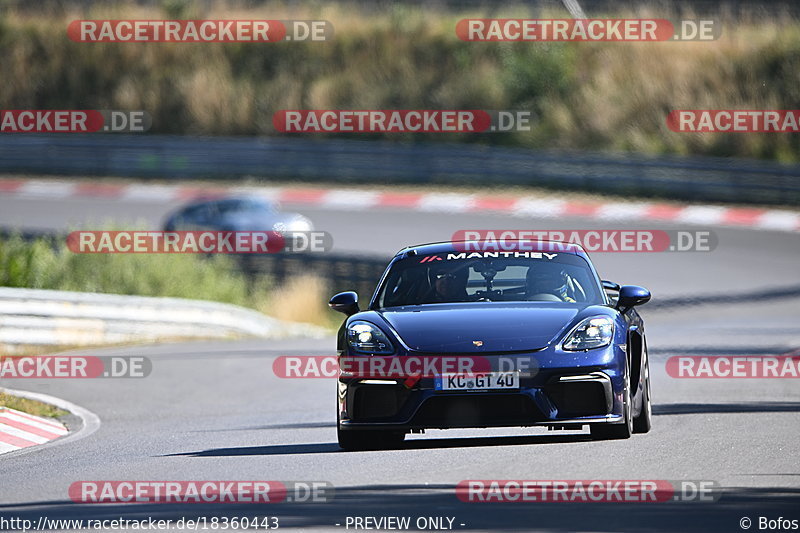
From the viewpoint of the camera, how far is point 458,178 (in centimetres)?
3941

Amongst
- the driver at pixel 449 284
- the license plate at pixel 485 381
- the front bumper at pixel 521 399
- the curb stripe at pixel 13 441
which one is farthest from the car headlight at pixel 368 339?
the curb stripe at pixel 13 441

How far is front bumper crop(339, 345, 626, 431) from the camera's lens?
907 cm

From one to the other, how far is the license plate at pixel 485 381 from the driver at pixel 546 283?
1237mm

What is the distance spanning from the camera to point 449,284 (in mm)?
10445

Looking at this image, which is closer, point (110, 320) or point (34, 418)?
point (34, 418)

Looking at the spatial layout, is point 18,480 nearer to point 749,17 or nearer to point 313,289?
point 313,289

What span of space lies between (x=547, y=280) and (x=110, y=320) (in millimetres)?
11723

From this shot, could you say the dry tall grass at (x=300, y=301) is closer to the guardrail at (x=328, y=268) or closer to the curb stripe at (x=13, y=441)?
the guardrail at (x=328, y=268)

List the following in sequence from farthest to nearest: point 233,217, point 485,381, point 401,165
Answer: point 401,165, point 233,217, point 485,381

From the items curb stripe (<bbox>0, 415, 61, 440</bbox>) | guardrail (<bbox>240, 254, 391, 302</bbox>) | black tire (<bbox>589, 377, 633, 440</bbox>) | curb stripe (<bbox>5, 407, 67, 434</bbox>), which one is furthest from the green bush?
black tire (<bbox>589, 377, 633, 440</bbox>)

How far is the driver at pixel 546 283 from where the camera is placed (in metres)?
10.3

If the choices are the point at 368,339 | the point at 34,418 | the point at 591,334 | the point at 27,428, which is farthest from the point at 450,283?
the point at 34,418

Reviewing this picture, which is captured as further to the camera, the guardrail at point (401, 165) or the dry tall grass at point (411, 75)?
the dry tall grass at point (411, 75)

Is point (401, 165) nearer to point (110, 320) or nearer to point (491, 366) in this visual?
point (110, 320)
